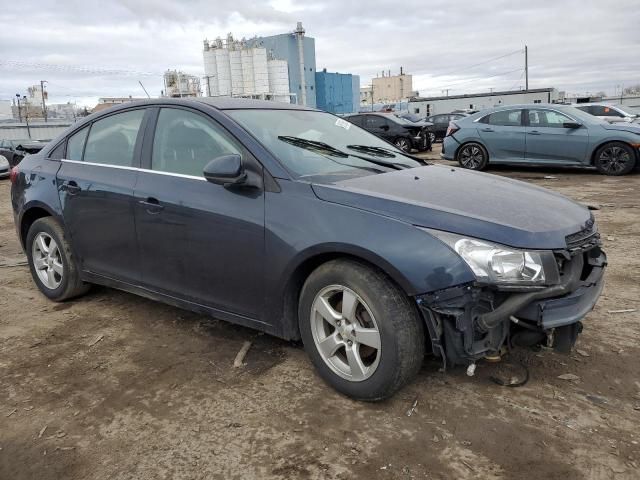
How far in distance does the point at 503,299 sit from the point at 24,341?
3.22 meters

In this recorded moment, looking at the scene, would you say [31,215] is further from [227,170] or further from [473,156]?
[473,156]

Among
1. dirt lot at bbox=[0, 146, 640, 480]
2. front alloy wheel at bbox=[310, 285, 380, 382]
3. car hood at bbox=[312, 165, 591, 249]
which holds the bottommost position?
dirt lot at bbox=[0, 146, 640, 480]

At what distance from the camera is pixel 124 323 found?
4.00m

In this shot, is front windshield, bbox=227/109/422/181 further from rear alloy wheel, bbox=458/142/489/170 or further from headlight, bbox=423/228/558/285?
rear alloy wheel, bbox=458/142/489/170

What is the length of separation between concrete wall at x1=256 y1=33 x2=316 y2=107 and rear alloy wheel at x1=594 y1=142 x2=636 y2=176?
46.0m

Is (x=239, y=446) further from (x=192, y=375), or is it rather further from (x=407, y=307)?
(x=407, y=307)

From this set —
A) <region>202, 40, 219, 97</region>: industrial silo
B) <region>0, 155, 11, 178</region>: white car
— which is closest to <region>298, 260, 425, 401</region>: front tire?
<region>0, 155, 11, 178</region>: white car

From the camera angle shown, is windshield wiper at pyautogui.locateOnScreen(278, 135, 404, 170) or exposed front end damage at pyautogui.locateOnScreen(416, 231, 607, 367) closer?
exposed front end damage at pyautogui.locateOnScreen(416, 231, 607, 367)

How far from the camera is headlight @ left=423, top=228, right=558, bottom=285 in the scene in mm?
2410

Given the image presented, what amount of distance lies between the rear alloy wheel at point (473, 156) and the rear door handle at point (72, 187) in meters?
9.91

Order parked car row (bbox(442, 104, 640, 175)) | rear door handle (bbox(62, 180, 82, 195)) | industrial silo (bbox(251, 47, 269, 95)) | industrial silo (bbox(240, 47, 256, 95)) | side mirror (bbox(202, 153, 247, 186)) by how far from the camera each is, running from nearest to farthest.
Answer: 1. side mirror (bbox(202, 153, 247, 186))
2. rear door handle (bbox(62, 180, 82, 195))
3. parked car row (bbox(442, 104, 640, 175))
4. industrial silo (bbox(240, 47, 256, 95))
5. industrial silo (bbox(251, 47, 269, 95))

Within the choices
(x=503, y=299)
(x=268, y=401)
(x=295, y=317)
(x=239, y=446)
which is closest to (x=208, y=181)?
(x=295, y=317)

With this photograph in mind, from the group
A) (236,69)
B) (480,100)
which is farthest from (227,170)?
(236,69)

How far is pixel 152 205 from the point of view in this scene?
11.3 feet
